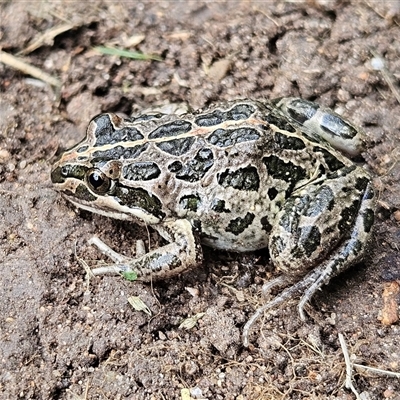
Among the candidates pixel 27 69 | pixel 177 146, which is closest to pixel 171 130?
pixel 177 146

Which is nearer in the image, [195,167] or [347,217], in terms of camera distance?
[347,217]

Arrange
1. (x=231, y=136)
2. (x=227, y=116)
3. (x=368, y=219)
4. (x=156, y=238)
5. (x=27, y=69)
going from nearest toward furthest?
1. (x=368, y=219)
2. (x=231, y=136)
3. (x=227, y=116)
4. (x=156, y=238)
5. (x=27, y=69)

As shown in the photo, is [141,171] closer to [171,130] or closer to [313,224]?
[171,130]

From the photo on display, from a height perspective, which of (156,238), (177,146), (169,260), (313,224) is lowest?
(156,238)

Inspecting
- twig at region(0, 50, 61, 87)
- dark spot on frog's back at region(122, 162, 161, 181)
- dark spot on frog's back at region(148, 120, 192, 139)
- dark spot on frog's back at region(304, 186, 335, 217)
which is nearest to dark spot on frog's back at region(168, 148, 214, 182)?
dark spot on frog's back at region(122, 162, 161, 181)

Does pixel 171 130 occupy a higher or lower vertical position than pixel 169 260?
higher

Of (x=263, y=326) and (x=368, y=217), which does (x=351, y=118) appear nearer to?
(x=368, y=217)

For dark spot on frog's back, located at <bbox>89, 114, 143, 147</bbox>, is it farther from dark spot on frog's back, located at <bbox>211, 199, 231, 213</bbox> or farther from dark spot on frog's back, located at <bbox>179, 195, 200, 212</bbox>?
dark spot on frog's back, located at <bbox>211, 199, 231, 213</bbox>
